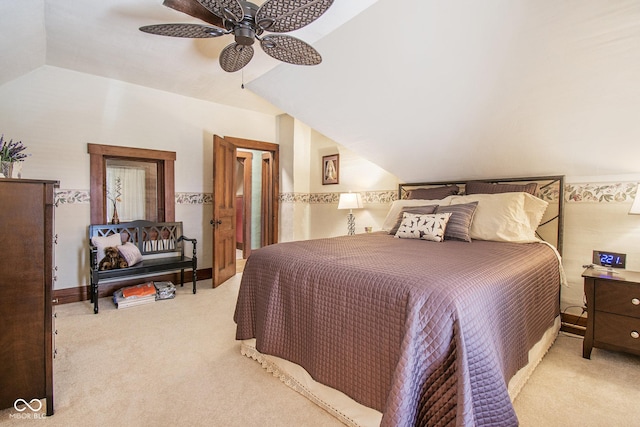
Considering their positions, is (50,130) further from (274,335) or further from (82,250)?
(274,335)

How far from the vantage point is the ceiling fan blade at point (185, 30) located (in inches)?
70.1

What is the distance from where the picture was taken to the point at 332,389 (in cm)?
155

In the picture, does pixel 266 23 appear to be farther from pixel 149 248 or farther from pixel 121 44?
pixel 149 248

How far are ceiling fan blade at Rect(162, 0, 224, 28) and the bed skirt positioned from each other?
1.99 m

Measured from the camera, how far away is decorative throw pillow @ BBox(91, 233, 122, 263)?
320 centimetres

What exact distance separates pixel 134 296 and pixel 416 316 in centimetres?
305

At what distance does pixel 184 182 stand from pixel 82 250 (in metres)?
1.31

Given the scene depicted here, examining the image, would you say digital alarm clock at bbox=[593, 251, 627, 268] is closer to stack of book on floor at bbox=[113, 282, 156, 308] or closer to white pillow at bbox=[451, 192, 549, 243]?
white pillow at bbox=[451, 192, 549, 243]

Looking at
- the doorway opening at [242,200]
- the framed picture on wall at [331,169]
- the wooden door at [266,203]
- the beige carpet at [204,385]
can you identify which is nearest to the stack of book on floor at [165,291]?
the doorway opening at [242,200]

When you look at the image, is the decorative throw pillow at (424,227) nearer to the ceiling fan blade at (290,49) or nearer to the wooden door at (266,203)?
the ceiling fan blade at (290,49)

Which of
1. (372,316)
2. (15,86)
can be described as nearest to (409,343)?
(372,316)

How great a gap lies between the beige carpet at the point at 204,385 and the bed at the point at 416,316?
0.12 meters

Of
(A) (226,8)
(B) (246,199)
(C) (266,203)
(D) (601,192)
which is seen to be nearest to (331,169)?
(C) (266,203)

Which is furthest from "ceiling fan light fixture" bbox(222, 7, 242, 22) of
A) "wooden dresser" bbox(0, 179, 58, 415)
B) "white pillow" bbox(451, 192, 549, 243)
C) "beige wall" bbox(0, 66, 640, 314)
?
"beige wall" bbox(0, 66, 640, 314)
